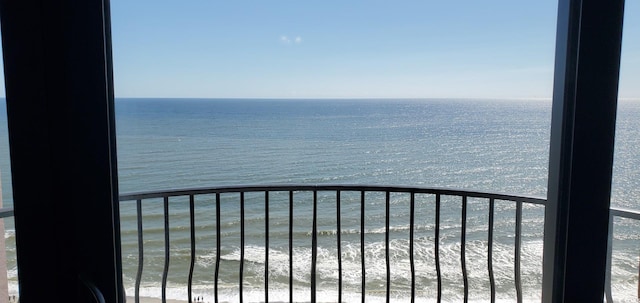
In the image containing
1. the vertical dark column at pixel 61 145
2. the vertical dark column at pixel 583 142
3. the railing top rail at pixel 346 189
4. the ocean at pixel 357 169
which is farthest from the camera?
the ocean at pixel 357 169

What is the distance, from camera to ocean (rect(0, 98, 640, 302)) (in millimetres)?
5788

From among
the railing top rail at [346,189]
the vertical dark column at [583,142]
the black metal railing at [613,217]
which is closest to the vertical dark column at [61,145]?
the railing top rail at [346,189]

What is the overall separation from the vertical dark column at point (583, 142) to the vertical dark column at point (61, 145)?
3.98 feet

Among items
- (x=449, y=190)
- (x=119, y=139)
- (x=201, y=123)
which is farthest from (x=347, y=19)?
(x=119, y=139)

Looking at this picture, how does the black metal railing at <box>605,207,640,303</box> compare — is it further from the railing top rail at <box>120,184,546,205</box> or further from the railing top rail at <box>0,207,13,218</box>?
the railing top rail at <box>0,207,13,218</box>

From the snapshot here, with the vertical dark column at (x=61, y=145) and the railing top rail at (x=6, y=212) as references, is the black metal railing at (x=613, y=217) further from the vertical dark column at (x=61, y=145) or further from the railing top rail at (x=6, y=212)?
the railing top rail at (x=6, y=212)

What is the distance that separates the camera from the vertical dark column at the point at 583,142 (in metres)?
1.08

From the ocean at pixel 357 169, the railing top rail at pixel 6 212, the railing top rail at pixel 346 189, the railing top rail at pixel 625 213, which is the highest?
the railing top rail at pixel 6 212

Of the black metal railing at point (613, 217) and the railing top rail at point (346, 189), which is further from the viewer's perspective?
the railing top rail at point (346, 189)

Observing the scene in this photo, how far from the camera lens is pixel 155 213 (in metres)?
10.2

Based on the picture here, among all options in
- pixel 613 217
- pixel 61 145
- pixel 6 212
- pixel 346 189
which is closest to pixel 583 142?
pixel 613 217

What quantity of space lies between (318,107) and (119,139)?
21.8 m

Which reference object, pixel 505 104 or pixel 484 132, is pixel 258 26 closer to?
pixel 505 104

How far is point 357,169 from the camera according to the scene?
69.2 ft
